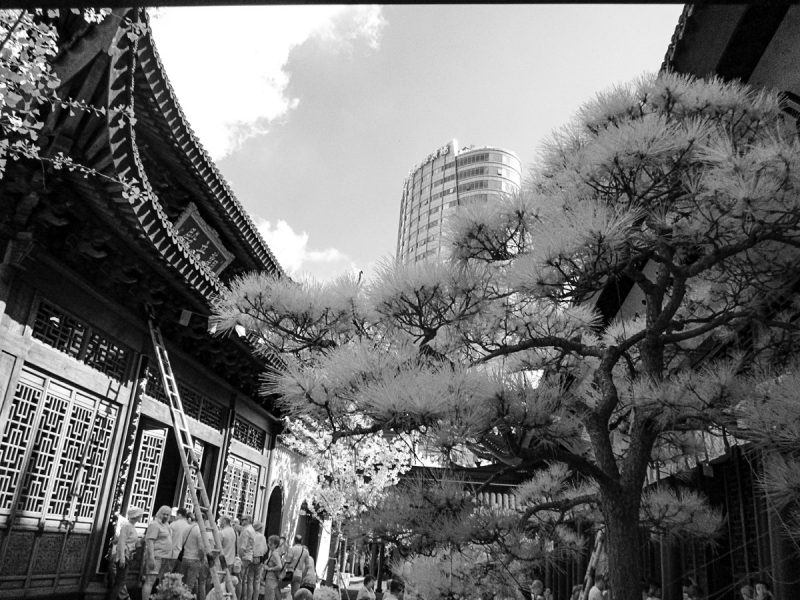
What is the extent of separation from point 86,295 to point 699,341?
19.2 feet

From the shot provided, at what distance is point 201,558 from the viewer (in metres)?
7.96

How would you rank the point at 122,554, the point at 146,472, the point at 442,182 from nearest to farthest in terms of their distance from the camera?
the point at 122,554
the point at 146,472
the point at 442,182

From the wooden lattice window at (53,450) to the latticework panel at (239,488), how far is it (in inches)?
151

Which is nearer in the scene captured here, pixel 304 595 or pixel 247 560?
pixel 304 595

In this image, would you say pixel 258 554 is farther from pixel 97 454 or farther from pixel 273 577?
pixel 97 454

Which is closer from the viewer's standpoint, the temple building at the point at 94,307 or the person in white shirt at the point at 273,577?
the temple building at the point at 94,307

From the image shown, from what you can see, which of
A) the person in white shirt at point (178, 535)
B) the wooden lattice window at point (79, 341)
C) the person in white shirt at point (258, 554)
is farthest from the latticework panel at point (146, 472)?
the person in white shirt at point (258, 554)

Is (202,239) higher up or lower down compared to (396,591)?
higher up

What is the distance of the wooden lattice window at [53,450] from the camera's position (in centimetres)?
566

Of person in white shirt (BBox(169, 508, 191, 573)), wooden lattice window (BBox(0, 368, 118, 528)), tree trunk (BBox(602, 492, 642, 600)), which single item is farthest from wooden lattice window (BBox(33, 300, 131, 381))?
tree trunk (BBox(602, 492, 642, 600))

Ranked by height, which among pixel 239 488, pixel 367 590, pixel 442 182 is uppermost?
pixel 442 182

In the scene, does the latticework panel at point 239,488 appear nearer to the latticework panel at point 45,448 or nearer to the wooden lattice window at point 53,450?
the wooden lattice window at point 53,450

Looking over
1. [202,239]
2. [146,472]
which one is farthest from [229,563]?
[202,239]

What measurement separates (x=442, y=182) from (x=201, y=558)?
62202mm
